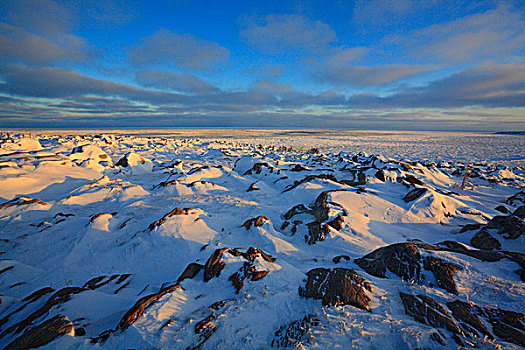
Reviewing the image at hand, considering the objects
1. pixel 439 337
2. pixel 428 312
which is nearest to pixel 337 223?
pixel 428 312

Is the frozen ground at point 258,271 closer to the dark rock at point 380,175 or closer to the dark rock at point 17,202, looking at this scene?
the dark rock at point 17,202

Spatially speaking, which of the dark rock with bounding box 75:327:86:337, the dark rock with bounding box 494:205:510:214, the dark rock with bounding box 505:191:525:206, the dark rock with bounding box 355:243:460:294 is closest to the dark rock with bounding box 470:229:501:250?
the dark rock with bounding box 355:243:460:294

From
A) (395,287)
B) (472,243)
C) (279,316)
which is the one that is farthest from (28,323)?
(472,243)

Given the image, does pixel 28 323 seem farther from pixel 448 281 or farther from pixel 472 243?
pixel 472 243

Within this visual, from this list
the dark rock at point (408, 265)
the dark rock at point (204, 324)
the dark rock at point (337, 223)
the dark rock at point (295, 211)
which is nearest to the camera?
the dark rock at point (204, 324)

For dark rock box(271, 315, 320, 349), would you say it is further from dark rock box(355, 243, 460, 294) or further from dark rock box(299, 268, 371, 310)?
dark rock box(355, 243, 460, 294)

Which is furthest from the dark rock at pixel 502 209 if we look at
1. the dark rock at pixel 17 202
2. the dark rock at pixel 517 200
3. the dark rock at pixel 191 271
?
the dark rock at pixel 17 202
